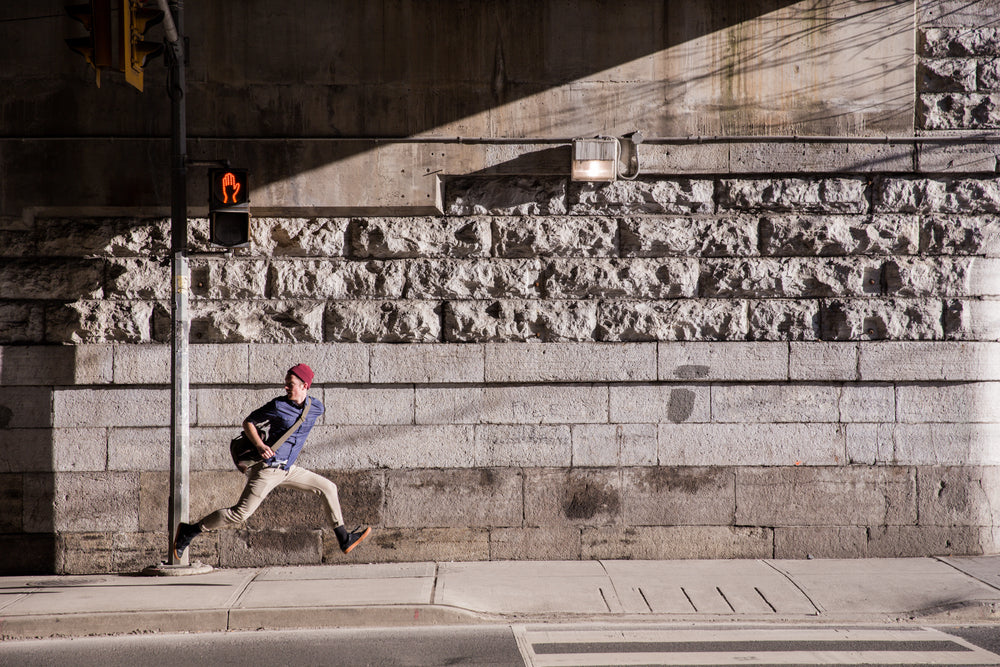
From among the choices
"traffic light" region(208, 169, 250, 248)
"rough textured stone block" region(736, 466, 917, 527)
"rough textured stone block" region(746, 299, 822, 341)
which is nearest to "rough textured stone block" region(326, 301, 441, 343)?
"traffic light" region(208, 169, 250, 248)

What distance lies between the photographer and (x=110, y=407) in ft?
27.5

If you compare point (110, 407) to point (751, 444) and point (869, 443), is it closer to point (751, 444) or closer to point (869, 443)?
point (751, 444)

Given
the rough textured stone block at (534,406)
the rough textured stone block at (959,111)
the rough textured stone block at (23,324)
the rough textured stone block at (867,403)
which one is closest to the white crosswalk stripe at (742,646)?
the rough textured stone block at (534,406)

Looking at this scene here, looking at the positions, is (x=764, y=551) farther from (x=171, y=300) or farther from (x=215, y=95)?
(x=215, y=95)

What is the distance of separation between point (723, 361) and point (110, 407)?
640cm

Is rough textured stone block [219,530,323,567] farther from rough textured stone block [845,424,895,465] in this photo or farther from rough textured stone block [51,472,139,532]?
rough textured stone block [845,424,895,465]

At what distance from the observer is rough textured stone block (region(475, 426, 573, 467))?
8.45 meters

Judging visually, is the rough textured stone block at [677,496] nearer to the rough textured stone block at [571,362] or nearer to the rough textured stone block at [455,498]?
the rough textured stone block at [571,362]

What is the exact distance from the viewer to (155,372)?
841cm

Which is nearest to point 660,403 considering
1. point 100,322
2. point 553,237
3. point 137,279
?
point 553,237

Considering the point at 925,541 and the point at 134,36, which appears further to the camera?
the point at 925,541

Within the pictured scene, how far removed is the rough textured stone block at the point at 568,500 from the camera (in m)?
8.41

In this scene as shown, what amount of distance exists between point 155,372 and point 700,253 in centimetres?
584

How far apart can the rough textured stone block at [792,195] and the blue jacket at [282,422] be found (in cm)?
488
